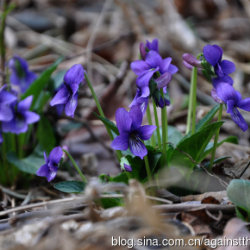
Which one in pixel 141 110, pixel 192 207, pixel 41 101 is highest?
pixel 141 110

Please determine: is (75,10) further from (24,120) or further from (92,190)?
(92,190)

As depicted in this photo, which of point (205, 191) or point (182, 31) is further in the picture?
point (182, 31)

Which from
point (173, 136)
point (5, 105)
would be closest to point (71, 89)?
point (5, 105)

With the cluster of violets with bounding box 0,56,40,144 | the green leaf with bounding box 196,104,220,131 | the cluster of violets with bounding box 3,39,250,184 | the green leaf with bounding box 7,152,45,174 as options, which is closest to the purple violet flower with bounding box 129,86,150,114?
the cluster of violets with bounding box 3,39,250,184

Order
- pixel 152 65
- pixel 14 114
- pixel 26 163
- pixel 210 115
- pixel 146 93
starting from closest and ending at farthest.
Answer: pixel 146 93 → pixel 152 65 → pixel 210 115 → pixel 14 114 → pixel 26 163

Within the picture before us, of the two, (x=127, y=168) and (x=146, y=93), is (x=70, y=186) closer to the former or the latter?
(x=127, y=168)

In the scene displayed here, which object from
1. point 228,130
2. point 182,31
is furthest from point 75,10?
point 228,130
